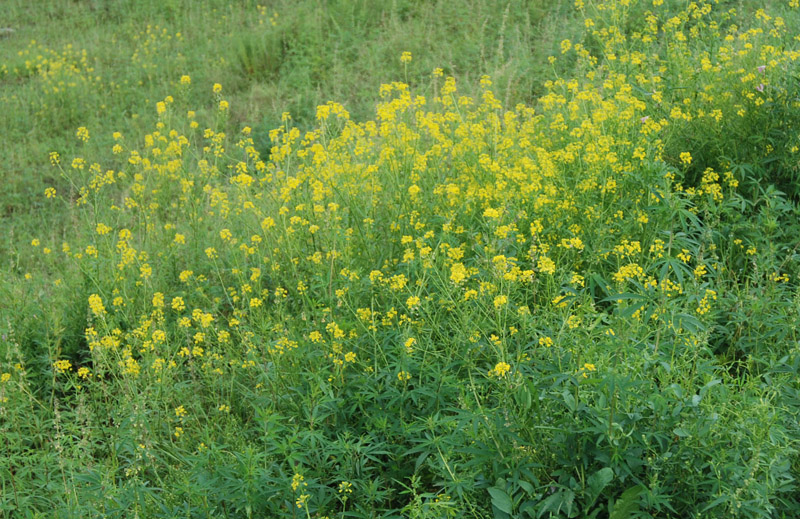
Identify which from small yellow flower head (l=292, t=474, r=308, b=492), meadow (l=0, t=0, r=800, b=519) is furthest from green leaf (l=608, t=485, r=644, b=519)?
small yellow flower head (l=292, t=474, r=308, b=492)

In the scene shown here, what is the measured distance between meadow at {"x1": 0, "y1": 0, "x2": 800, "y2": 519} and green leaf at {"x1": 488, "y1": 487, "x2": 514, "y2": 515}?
10 mm

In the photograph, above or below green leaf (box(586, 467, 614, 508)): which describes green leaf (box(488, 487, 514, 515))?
below

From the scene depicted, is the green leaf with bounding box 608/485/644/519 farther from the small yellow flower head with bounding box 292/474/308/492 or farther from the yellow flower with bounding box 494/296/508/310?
the small yellow flower head with bounding box 292/474/308/492

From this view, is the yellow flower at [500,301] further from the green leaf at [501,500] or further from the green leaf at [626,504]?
the green leaf at [626,504]

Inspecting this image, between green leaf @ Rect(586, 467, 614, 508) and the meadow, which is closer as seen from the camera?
green leaf @ Rect(586, 467, 614, 508)

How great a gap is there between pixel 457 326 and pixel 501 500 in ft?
3.05

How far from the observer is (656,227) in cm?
405

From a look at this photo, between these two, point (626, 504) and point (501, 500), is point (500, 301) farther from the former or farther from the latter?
point (626, 504)

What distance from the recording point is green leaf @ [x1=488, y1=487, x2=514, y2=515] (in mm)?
2600

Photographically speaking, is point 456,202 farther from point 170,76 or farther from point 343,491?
point 170,76

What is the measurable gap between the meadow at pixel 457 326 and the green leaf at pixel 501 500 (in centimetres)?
1

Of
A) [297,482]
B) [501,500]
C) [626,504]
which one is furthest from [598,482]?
[297,482]

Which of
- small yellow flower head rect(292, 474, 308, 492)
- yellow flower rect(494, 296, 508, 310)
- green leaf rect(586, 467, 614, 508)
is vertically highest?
yellow flower rect(494, 296, 508, 310)

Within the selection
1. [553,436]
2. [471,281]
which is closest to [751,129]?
[471,281]
